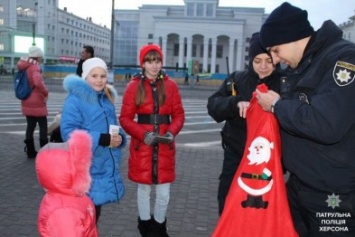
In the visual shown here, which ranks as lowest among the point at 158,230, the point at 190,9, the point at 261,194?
the point at 158,230

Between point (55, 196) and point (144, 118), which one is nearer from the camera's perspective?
point (55, 196)

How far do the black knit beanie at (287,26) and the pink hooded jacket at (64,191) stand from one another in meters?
1.54

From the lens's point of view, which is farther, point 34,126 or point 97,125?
point 34,126

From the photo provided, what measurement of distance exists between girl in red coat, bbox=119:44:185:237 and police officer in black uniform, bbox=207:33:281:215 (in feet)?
2.25

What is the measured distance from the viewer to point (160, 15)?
99750 millimetres

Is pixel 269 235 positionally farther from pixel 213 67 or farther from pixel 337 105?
pixel 213 67

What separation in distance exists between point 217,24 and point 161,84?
94596 mm

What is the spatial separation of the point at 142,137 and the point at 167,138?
254 mm

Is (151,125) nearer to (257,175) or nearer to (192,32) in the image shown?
(257,175)

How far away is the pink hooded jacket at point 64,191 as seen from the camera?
274 cm

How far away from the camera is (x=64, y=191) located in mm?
2838

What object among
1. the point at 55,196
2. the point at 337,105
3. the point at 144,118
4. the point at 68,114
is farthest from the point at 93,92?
the point at 337,105

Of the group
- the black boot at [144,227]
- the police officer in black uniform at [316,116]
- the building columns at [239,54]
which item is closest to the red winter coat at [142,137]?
the black boot at [144,227]

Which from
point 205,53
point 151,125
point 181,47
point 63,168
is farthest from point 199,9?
point 63,168
